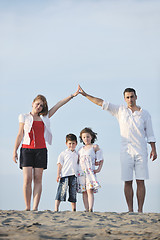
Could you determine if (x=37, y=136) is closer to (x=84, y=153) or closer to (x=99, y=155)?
(x=84, y=153)

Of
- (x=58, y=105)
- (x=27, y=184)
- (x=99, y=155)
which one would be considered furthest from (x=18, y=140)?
(x=99, y=155)

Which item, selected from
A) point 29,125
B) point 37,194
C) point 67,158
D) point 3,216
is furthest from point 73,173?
point 3,216

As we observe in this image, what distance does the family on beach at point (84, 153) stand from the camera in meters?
6.02

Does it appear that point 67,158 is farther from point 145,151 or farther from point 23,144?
point 145,151

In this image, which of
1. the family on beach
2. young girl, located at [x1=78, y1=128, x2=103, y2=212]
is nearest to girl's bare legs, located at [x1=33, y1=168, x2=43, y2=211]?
the family on beach

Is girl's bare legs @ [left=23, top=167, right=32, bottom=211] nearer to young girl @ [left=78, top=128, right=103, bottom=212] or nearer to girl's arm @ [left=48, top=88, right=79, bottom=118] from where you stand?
young girl @ [left=78, top=128, right=103, bottom=212]

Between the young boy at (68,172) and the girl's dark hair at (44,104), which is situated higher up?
the girl's dark hair at (44,104)

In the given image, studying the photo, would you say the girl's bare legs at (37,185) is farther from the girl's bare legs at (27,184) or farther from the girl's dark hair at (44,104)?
the girl's dark hair at (44,104)

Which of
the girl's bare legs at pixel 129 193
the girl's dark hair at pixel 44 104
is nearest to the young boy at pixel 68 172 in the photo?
the girl's dark hair at pixel 44 104

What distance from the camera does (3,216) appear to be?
523 cm

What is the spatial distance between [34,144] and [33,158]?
24cm

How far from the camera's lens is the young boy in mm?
6336

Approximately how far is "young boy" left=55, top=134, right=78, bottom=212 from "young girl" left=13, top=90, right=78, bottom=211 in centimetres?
44

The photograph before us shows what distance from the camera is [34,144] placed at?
19.8ft
